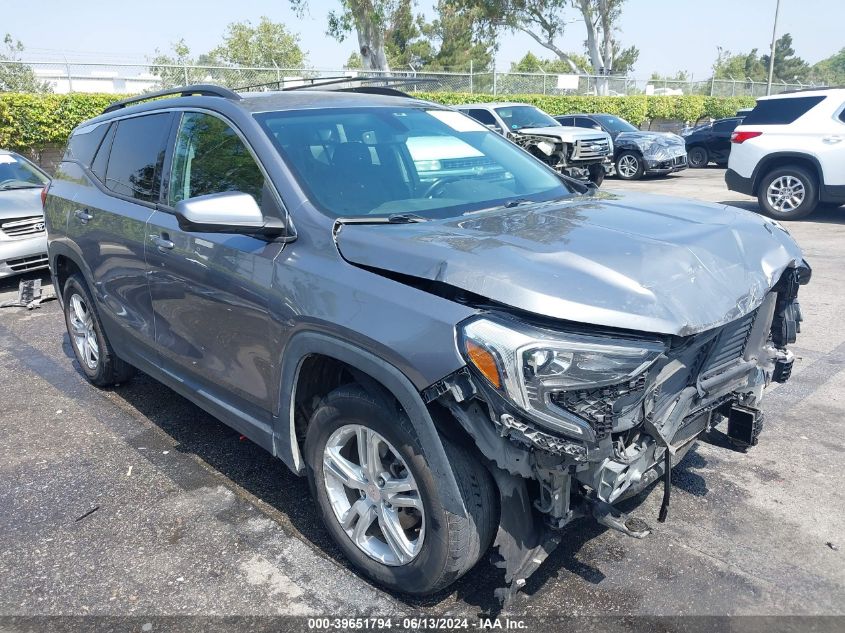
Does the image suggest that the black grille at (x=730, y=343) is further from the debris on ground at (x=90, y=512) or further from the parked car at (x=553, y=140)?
the parked car at (x=553, y=140)

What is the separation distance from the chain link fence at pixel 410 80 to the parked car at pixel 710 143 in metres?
2.27

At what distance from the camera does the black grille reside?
2.79 m

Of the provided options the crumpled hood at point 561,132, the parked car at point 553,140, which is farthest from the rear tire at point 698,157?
the crumpled hood at point 561,132

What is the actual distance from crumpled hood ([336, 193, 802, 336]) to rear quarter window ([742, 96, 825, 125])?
30.2 feet

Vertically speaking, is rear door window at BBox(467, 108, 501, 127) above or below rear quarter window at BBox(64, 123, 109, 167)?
below

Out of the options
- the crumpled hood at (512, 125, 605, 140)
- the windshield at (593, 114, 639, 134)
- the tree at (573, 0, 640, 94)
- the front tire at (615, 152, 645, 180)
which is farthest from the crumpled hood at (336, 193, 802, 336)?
the tree at (573, 0, 640, 94)

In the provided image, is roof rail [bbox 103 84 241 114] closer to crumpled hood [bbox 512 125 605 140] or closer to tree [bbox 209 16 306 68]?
crumpled hood [bbox 512 125 605 140]

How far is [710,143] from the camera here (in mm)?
21391

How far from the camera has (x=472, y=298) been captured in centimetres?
245

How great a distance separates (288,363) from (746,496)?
7.70ft

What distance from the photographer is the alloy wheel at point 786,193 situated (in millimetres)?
11227

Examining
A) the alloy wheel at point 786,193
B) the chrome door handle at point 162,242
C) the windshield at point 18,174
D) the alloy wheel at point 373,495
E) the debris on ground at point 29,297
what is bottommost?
the debris on ground at point 29,297

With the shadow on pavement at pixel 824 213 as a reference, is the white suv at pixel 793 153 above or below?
above

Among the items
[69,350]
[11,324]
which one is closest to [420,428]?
[69,350]
